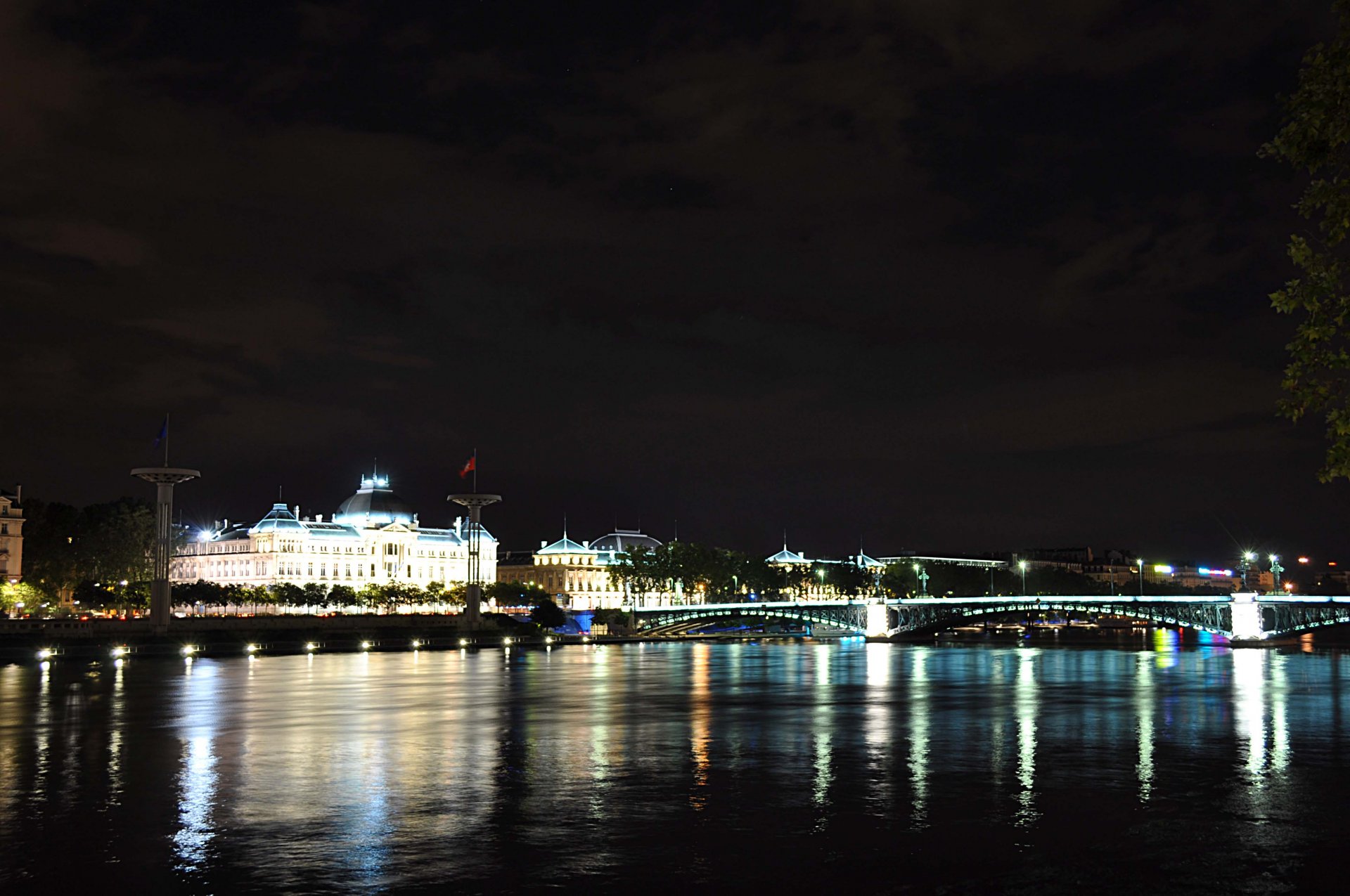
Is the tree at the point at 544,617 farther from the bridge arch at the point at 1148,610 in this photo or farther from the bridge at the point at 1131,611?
the bridge arch at the point at 1148,610

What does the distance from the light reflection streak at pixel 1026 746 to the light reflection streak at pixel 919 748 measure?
1.83m

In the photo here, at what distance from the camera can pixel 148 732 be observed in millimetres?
42156

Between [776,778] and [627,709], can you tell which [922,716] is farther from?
[776,778]

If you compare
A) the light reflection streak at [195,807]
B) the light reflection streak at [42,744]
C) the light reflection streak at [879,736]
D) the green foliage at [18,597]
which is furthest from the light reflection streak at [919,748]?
the green foliage at [18,597]

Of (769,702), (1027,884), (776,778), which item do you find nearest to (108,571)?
(769,702)

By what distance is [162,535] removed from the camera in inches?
4975

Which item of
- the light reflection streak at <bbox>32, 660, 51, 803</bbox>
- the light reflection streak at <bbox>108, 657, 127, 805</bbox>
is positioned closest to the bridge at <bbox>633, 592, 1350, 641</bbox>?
the light reflection streak at <bbox>108, 657, 127, 805</bbox>

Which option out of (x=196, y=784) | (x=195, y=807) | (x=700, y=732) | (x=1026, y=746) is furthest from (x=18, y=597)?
(x=195, y=807)

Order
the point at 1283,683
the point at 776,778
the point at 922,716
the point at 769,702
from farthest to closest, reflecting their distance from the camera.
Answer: the point at 1283,683 < the point at 769,702 < the point at 922,716 < the point at 776,778

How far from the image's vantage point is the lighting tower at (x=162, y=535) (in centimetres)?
12444

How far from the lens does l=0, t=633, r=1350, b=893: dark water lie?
20.2 m

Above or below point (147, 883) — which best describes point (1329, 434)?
above

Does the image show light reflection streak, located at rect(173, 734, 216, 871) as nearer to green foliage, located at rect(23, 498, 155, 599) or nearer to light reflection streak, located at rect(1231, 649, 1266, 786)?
light reflection streak, located at rect(1231, 649, 1266, 786)

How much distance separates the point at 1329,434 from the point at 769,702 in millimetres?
39664
